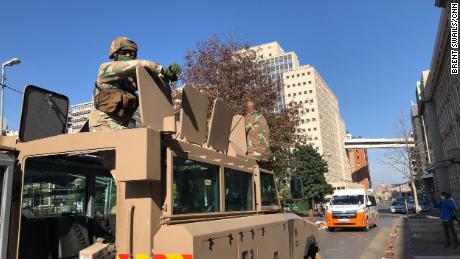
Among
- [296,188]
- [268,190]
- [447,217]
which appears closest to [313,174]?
[447,217]

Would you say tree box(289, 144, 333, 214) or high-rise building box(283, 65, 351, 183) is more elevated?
high-rise building box(283, 65, 351, 183)

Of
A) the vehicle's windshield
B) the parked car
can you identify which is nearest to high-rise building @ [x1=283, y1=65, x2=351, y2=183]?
the parked car

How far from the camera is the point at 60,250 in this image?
12.5 feet

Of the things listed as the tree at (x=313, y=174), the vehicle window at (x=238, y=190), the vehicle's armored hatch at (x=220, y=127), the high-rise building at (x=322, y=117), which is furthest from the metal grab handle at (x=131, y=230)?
the high-rise building at (x=322, y=117)

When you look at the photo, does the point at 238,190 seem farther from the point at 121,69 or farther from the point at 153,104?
the point at 121,69

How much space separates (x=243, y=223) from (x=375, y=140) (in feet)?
450

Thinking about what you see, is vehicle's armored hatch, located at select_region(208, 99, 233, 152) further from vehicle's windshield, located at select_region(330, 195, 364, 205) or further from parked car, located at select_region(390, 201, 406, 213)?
parked car, located at select_region(390, 201, 406, 213)

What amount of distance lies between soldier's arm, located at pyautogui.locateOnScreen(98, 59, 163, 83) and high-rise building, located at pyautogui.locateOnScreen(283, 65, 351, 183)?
87.0 meters

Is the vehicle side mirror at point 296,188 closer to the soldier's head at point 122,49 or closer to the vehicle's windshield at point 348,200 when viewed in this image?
the soldier's head at point 122,49

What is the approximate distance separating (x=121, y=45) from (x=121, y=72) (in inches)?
18.9

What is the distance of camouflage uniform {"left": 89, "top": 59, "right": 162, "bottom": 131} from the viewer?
3660 mm

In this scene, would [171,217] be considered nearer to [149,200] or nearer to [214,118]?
[149,200]

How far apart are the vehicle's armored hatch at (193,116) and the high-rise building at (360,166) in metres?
175

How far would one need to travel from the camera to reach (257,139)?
5.57m
